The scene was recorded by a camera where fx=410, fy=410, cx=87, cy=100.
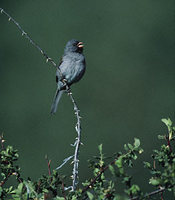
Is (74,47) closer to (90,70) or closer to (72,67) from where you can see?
(72,67)

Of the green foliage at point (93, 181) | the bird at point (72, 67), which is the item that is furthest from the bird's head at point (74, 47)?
the green foliage at point (93, 181)

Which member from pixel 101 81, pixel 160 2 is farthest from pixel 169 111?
pixel 160 2

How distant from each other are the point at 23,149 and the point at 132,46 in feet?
22.5

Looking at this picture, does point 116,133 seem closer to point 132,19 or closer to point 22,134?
point 22,134

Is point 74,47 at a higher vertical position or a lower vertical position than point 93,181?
higher

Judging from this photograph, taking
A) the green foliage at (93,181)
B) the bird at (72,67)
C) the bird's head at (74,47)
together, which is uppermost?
the bird's head at (74,47)

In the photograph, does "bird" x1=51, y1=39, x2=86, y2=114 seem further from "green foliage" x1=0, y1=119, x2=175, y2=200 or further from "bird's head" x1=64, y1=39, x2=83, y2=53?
"green foliage" x1=0, y1=119, x2=175, y2=200

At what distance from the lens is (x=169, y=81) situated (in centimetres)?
1470

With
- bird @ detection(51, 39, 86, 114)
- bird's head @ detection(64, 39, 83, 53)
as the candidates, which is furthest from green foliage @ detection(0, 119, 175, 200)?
bird's head @ detection(64, 39, 83, 53)

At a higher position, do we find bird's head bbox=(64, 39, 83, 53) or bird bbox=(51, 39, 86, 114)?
bird's head bbox=(64, 39, 83, 53)

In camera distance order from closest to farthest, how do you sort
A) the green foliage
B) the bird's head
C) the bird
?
the green foliage, the bird, the bird's head

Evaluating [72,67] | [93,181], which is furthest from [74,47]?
[93,181]

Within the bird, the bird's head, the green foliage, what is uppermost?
the bird's head

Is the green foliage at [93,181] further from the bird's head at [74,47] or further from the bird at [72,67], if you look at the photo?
the bird's head at [74,47]
